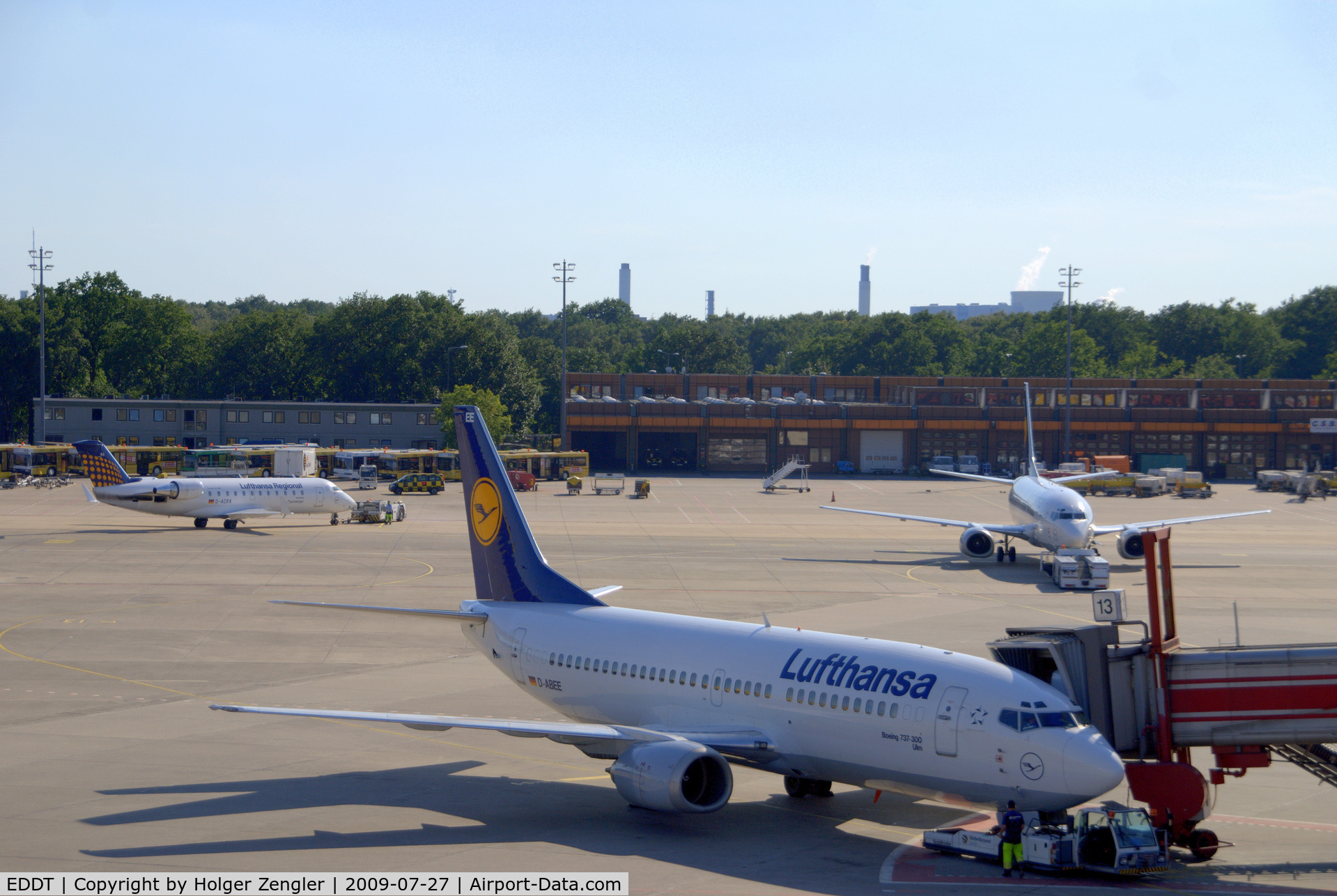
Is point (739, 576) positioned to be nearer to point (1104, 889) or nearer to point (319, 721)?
point (319, 721)

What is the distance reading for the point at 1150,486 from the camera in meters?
123

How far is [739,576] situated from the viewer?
2552 inches

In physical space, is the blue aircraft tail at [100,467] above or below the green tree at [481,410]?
below

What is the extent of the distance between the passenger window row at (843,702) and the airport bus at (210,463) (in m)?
114

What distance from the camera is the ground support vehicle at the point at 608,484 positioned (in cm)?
12244

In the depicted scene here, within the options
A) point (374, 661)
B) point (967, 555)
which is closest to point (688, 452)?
point (967, 555)

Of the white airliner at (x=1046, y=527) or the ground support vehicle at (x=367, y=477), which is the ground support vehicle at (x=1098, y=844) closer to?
the white airliner at (x=1046, y=527)

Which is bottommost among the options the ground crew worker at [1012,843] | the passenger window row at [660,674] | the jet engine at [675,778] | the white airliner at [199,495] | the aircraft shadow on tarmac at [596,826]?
the aircraft shadow on tarmac at [596,826]

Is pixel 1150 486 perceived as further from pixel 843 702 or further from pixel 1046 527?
pixel 843 702

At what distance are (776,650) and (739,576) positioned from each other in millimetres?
38142

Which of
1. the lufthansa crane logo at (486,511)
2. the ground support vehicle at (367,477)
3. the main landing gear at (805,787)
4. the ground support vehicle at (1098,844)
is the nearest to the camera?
the ground support vehicle at (1098,844)

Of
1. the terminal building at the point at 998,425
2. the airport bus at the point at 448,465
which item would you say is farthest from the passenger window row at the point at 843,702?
the terminal building at the point at 998,425

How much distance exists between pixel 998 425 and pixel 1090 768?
144 m

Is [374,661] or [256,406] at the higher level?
[256,406]
